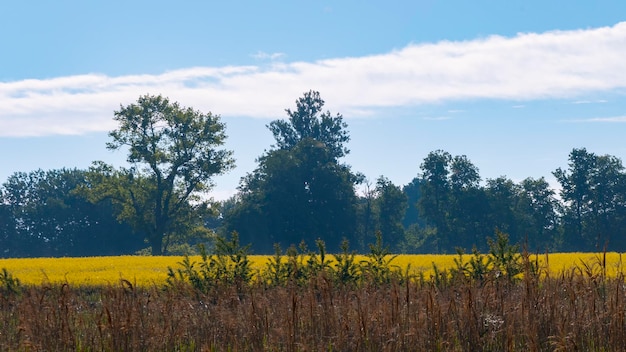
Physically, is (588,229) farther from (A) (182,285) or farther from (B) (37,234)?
(A) (182,285)

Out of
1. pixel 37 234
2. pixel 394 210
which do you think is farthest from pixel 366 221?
pixel 37 234

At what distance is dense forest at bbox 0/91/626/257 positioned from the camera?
5859 cm

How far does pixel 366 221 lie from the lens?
74750mm

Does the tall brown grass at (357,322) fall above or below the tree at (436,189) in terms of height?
below

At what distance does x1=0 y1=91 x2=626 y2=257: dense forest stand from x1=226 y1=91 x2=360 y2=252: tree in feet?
0.34

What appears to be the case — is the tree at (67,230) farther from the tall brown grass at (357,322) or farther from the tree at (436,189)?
the tall brown grass at (357,322)

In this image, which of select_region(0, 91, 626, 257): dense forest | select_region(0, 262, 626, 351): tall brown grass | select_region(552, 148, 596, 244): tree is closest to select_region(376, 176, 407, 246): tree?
select_region(0, 91, 626, 257): dense forest

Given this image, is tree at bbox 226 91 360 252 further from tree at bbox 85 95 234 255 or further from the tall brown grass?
the tall brown grass

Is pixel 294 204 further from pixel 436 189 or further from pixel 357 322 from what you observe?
pixel 357 322

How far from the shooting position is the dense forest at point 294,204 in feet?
192

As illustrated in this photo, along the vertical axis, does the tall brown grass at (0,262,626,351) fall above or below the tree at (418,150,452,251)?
below

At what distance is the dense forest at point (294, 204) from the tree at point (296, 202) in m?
0.10

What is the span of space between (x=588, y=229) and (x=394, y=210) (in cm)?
1805

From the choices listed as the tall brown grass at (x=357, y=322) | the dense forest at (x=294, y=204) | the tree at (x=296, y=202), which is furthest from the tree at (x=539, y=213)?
the tall brown grass at (x=357, y=322)
